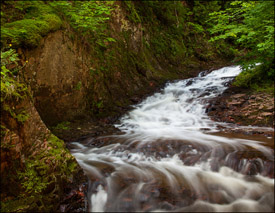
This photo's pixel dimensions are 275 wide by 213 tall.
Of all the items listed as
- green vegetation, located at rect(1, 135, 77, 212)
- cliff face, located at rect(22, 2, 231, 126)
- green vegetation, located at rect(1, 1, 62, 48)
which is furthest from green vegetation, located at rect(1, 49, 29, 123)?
cliff face, located at rect(22, 2, 231, 126)

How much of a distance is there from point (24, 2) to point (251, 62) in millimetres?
6590

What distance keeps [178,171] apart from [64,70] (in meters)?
4.02

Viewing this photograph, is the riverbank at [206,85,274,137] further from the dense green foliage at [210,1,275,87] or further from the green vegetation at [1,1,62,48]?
the green vegetation at [1,1,62,48]

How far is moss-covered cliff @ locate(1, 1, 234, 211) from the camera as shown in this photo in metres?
2.28

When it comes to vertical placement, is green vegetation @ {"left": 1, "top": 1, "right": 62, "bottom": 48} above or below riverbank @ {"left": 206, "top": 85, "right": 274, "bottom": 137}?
above

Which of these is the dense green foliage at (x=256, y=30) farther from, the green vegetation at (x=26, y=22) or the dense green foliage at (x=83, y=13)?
the green vegetation at (x=26, y=22)

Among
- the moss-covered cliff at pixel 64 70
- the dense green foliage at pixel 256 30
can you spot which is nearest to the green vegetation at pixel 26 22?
the moss-covered cliff at pixel 64 70

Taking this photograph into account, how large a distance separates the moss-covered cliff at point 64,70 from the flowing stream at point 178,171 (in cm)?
Answer: 72

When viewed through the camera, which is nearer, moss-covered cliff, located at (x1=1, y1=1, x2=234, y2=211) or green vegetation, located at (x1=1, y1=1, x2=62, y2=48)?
moss-covered cliff, located at (x1=1, y1=1, x2=234, y2=211)

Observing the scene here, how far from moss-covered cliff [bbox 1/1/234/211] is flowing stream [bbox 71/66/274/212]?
A: 72 cm

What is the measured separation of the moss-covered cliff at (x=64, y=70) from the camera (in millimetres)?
2283

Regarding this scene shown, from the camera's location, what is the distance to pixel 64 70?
17.9 ft

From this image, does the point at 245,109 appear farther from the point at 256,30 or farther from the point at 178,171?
the point at 178,171

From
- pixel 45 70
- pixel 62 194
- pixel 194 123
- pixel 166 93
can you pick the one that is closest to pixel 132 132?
pixel 194 123
